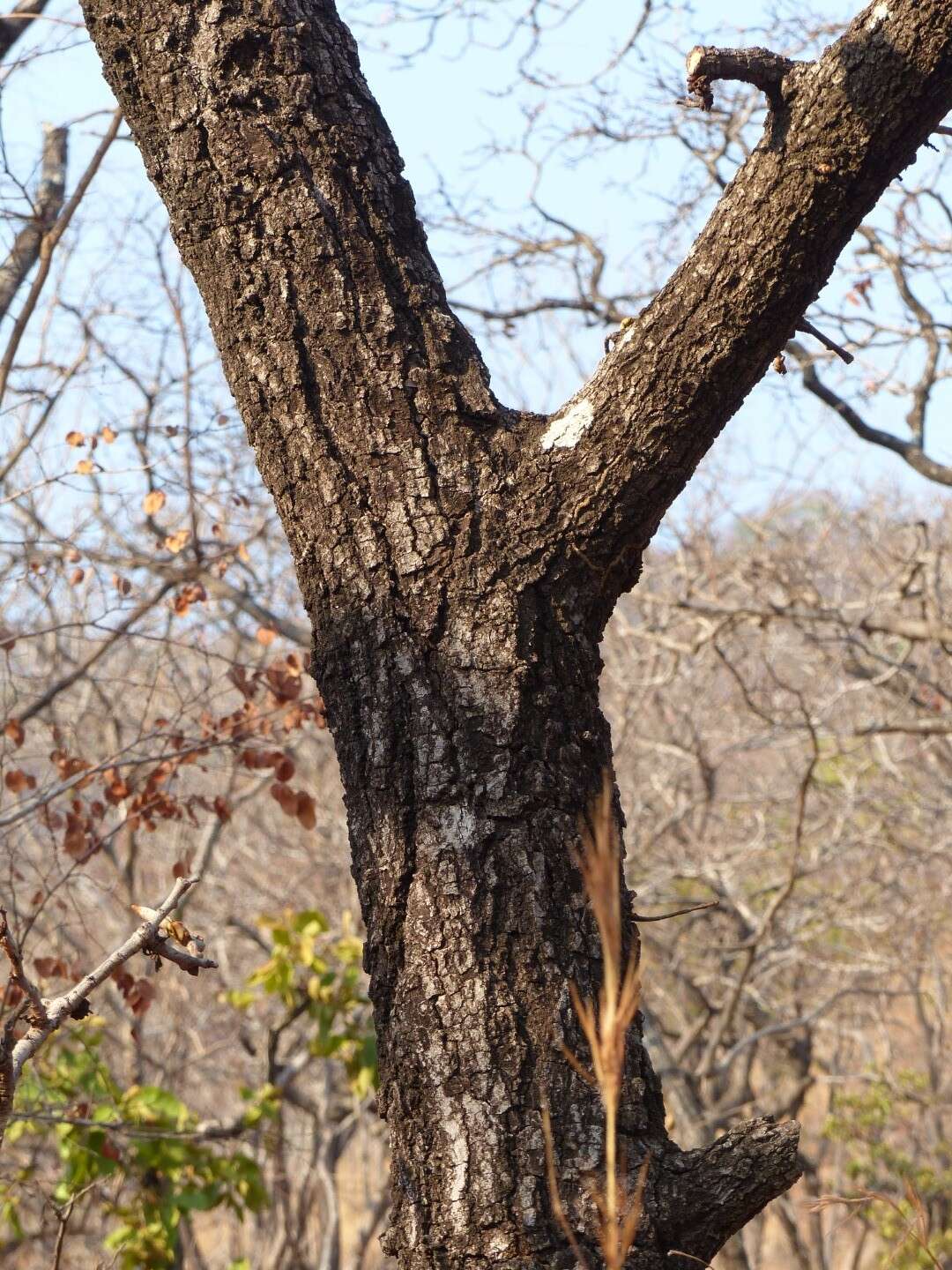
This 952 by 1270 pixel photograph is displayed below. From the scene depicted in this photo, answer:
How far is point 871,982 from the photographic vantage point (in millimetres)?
7898

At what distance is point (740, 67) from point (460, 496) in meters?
0.60

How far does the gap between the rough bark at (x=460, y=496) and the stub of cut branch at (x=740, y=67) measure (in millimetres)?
17

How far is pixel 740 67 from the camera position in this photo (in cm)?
145

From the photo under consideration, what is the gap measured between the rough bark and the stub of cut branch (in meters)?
0.02

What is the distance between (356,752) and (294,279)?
61 cm

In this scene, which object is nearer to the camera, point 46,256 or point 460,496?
point 460,496

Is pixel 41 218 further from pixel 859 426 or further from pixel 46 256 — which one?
pixel 859 426

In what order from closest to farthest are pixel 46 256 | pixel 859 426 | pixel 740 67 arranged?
pixel 740 67 → pixel 46 256 → pixel 859 426

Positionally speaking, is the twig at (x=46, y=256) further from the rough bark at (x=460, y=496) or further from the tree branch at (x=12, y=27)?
the rough bark at (x=460, y=496)

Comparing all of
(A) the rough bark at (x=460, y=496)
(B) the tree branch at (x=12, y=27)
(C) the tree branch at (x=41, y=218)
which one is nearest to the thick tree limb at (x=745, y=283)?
(A) the rough bark at (x=460, y=496)

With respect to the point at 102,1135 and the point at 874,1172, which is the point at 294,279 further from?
the point at 874,1172

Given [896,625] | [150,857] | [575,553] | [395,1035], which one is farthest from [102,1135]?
[150,857]

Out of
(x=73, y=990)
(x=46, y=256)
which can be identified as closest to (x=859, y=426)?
(x=46, y=256)

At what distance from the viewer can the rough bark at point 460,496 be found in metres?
1.37
